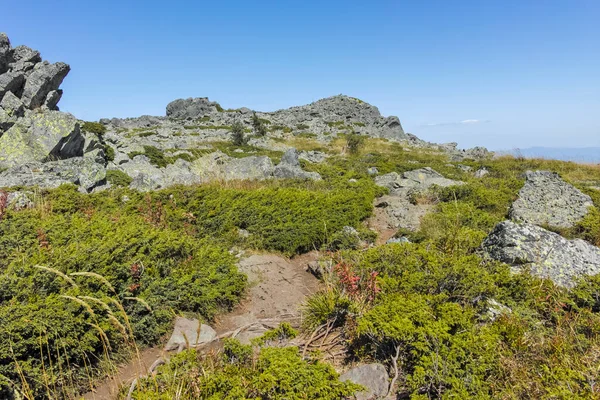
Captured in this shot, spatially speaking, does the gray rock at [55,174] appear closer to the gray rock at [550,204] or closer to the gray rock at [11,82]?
the gray rock at [11,82]

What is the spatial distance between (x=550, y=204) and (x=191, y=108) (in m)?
67.0

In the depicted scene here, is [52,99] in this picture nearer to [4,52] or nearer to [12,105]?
[4,52]

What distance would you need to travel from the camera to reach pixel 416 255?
553 cm

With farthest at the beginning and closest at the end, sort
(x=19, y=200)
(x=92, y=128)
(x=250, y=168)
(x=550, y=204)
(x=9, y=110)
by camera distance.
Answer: (x=92, y=128)
(x=250, y=168)
(x=9, y=110)
(x=550, y=204)
(x=19, y=200)

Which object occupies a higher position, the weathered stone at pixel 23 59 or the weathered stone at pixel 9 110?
the weathered stone at pixel 23 59

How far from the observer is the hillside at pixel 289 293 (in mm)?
3236

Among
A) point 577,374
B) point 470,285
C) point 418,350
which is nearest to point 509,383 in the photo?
point 577,374

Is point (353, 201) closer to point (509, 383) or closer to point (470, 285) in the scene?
point (470, 285)

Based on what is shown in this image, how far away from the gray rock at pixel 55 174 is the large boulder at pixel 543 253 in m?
10.6

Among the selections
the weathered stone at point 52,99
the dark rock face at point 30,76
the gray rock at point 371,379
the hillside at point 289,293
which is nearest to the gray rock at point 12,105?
the dark rock face at point 30,76

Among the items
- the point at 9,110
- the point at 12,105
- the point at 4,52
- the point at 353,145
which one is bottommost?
the point at 353,145

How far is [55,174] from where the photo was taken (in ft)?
37.6

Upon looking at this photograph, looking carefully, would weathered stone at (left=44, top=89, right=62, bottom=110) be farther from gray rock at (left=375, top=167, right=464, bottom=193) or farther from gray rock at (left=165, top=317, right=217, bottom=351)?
gray rock at (left=165, top=317, right=217, bottom=351)

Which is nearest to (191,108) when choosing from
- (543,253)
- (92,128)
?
(92,128)
